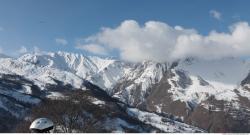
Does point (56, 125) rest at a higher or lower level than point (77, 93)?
lower

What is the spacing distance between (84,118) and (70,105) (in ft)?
7.40

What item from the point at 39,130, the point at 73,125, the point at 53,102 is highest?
the point at 53,102

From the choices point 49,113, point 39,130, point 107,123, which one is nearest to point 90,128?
point 49,113

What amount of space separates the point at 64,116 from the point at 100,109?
21.9 ft

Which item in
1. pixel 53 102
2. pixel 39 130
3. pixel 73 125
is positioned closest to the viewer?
pixel 39 130

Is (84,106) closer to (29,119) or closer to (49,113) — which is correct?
(49,113)

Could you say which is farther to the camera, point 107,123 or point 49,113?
Answer: point 107,123

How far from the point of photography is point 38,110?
43.2 meters

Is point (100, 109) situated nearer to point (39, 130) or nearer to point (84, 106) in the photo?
point (84, 106)

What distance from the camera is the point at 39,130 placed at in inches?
536

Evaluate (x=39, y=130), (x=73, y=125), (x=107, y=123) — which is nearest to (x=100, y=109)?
(x=107, y=123)

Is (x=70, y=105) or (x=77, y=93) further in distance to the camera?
(x=77, y=93)

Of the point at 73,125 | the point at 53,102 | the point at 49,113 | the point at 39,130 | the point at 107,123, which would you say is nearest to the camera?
the point at 39,130

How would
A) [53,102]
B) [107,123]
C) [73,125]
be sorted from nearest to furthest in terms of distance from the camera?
[73,125], [53,102], [107,123]
